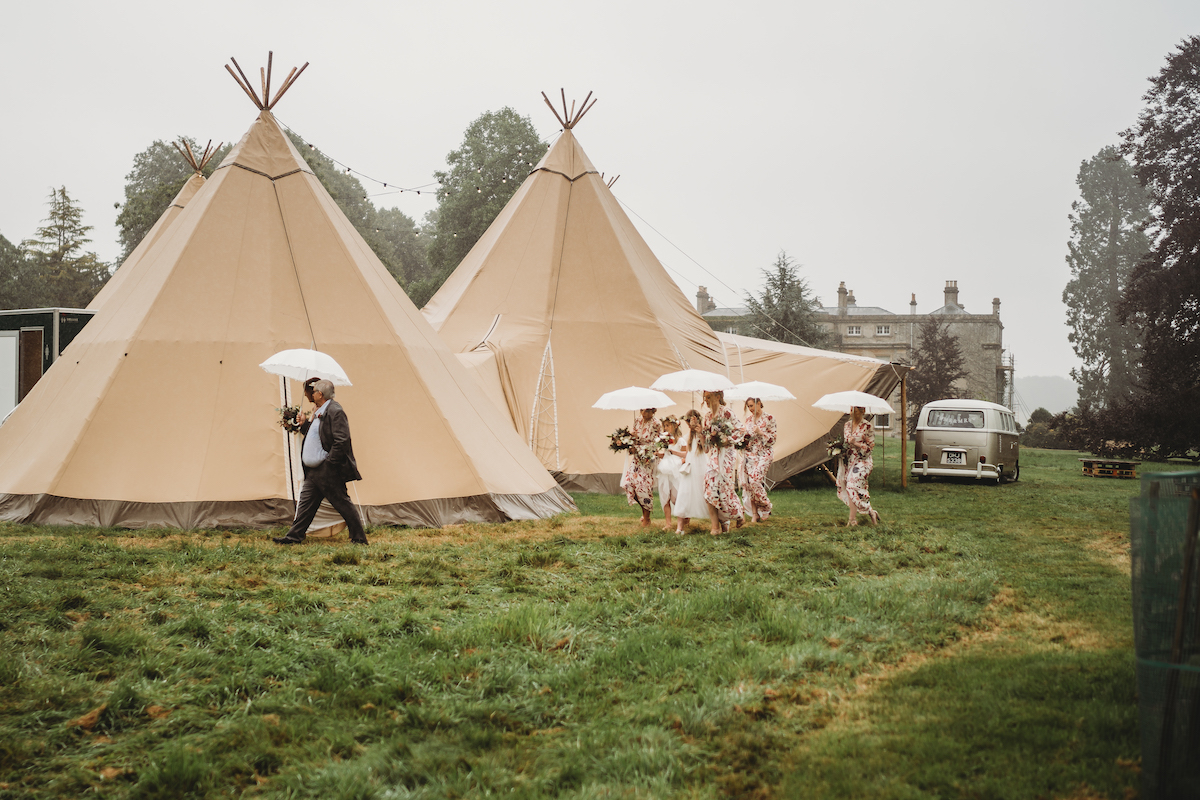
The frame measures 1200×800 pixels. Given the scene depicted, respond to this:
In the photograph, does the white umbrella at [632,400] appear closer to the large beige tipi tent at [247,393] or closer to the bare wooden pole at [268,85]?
the large beige tipi tent at [247,393]

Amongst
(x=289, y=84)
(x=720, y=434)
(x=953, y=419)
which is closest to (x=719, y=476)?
(x=720, y=434)

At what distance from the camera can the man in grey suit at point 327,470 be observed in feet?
27.0

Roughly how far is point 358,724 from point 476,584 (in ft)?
9.16

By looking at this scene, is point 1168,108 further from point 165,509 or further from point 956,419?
point 165,509

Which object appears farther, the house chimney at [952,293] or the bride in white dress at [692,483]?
the house chimney at [952,293]

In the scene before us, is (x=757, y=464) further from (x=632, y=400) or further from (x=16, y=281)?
(x=16, y=281)

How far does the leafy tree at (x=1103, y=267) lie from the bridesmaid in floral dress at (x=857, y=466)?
3913 centimetres

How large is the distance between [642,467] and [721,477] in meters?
1.11

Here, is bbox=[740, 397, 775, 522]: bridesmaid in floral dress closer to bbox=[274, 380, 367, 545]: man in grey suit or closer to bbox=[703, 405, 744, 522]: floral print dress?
bbox=[703, 405, 744, 522]: floral print dress

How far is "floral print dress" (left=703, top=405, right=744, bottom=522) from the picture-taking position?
960cm

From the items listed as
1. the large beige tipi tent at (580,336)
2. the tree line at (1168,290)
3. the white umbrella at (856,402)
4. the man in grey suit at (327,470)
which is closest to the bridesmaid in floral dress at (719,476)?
the white umbrella at (856,402)

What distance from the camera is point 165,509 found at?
8.85m

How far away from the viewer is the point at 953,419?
1725 cm

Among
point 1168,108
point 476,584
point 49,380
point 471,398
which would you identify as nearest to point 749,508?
point 471,398
